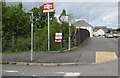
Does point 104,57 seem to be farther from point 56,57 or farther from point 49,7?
point 49,7

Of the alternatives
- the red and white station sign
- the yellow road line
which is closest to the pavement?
the yellow road line

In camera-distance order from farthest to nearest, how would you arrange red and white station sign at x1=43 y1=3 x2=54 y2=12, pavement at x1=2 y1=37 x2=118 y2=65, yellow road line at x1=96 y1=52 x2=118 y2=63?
red and white station sign at x1=43 y1=3 x2=54 y2=12 → yellow road line at x1=96 y1=52 x2=118 y2=63 → pavement at x1=2 y1=37 x2=118 y2=65

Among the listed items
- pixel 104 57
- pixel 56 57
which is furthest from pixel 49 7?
pixel 104 57

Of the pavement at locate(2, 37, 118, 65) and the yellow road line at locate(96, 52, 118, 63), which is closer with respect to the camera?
the pavement at locate(2, 37, 118, 65)

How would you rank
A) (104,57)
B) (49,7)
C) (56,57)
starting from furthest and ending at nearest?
(49,7) < (56,57) < (104,57)

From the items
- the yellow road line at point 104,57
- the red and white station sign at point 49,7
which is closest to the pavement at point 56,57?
the yellow road line at point 104,57

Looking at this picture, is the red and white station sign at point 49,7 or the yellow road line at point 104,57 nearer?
the yellow road line at point 104,57

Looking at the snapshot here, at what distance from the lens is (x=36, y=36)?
13.4 metres

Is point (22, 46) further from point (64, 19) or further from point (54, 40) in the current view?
point (64, 19)

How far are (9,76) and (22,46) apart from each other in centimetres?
754

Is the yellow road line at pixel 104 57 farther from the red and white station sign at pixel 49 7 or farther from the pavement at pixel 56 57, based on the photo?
the red and white station sign at pixel 49 7

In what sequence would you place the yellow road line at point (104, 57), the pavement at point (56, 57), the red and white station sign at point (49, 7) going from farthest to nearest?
1. the red and white station sign at point (49, 7)
2. the yellow road line at point (104, 57)
3. the pavement at point (56, 57)

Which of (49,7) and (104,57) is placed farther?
(49,7)

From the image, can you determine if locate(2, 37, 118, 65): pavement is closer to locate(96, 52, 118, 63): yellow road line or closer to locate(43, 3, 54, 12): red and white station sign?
locate(96, 52, 118, 63): yellow road line
